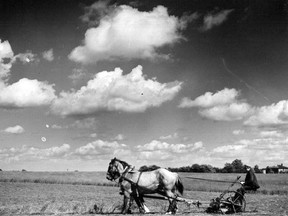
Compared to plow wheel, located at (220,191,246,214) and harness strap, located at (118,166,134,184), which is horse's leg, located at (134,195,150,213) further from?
plow wheel, located at (220,191,246,214)

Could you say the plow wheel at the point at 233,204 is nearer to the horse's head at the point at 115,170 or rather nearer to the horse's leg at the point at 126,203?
the horse's leg at the point at 126,203

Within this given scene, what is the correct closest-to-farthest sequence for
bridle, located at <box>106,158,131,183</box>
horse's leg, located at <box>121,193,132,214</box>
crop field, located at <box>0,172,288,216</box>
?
horse's leg, located at <box>121,193,132,214</box>, bridle, located at <box>106,158,131,183</box>, crop field, located at <box>0,172,288,216</box>

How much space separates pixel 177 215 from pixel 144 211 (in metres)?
1.67

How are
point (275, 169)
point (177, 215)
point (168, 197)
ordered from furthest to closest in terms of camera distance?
1. point (275, 169)
2. point (168, 197)
3. point (177, 215)

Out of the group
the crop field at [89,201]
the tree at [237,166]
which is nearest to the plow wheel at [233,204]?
the crop field at [89,201]

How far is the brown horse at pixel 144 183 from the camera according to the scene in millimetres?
14055

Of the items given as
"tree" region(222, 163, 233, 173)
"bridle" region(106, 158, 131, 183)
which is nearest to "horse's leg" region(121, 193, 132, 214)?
"bridle" region(106, 158, 131, 183)

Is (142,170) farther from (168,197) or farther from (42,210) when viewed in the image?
(42,210)

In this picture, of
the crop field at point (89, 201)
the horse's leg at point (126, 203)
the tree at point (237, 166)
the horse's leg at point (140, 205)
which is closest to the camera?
the horse's leg at point (126, 203)

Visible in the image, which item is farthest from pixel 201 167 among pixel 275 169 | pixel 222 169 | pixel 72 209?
pixel 72 209

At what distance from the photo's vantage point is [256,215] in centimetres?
1321

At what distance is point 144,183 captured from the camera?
14125 mm

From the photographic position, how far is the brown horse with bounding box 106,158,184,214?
46.1 feet

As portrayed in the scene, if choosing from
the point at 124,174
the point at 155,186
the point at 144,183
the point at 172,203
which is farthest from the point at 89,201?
the point at 172,203
